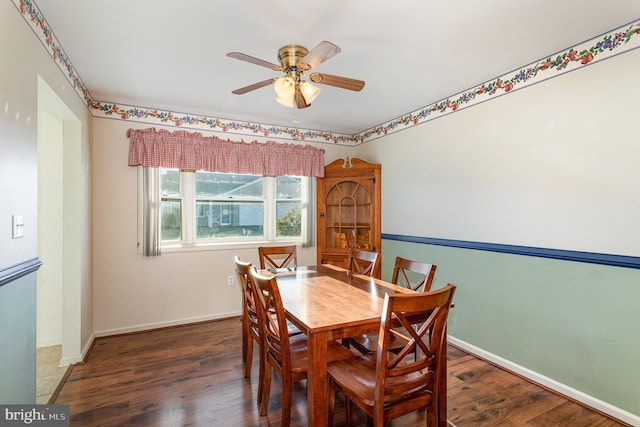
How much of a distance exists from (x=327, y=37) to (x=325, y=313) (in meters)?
1.73

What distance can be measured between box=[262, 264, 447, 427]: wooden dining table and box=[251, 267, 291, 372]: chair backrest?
78 millimetres

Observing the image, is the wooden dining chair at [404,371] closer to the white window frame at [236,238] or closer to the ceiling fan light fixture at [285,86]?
the ceiling fan light fixture at [285,86]

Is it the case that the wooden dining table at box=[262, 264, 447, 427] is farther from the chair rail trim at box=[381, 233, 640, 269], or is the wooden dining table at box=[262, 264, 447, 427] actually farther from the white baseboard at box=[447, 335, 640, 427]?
the white baseboard at box=[447, 335, 640, 427]

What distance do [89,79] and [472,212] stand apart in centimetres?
361

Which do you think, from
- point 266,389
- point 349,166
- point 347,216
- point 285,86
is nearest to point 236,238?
point 347,216

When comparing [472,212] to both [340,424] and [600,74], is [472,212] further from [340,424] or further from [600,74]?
[340,424]

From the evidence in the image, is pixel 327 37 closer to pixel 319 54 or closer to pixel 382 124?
pixel 319 54

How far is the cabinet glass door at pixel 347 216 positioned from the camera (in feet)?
13.4

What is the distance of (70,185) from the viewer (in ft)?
8.66

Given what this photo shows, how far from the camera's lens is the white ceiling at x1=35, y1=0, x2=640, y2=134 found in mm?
1765

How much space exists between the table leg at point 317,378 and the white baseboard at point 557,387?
1.87 metres

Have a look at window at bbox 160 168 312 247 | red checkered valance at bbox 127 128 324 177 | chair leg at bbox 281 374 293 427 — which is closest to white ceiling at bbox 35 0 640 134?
red checkered valance at bbox 127 128 324 177

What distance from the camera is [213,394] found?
2.21 meters

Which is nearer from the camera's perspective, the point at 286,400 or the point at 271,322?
the point at 286,400
